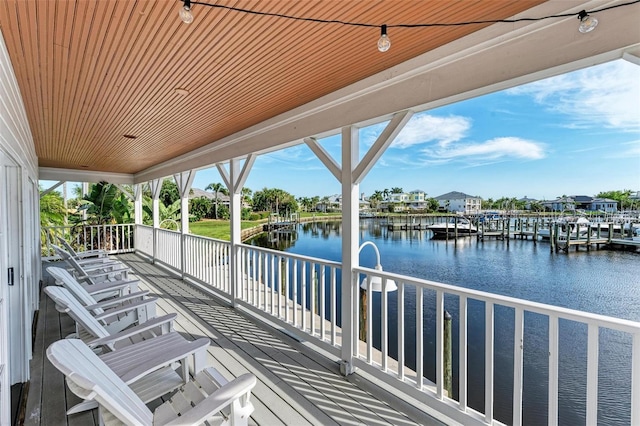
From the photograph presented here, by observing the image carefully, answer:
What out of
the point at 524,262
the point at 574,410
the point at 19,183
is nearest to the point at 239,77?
the point at 19,183

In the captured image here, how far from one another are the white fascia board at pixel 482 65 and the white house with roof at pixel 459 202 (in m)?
24.1

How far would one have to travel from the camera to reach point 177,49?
2.28 meters

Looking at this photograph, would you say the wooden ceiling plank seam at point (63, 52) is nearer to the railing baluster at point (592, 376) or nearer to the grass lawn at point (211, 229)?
the railing baluster at point (592, 376)

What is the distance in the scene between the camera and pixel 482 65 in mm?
2113

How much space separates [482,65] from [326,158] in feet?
5.60

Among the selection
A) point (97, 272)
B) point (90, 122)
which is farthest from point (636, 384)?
point (97, 272)

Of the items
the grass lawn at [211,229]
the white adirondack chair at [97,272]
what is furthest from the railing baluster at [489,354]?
the grass lawn at [211,229]

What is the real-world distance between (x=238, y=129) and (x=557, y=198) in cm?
2072

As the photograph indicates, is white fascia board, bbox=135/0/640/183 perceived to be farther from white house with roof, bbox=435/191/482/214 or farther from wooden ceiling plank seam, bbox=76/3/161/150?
white house with roof, bbox=435/191/482/214

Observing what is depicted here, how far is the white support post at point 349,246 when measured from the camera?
121 inches

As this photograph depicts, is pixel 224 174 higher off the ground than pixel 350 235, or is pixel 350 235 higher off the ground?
pixel 224 174

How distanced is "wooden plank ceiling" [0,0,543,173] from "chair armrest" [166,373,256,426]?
6.90ft

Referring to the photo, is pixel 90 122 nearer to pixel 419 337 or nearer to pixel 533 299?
pixel 419 337

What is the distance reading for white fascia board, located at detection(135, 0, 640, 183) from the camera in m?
1.67
